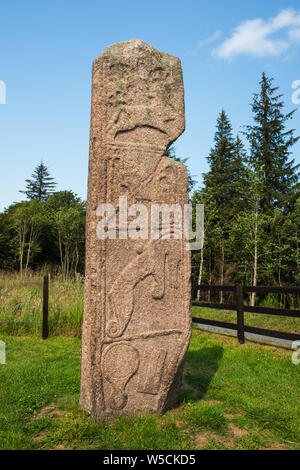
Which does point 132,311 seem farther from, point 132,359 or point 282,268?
point 282,268

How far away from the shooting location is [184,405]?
381cm

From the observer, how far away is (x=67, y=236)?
29797 mm

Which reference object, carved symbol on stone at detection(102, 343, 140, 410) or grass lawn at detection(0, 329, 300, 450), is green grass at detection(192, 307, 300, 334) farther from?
carved symbol on stone at detection(102, 343, 140, 410)

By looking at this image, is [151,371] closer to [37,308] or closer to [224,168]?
[37,308]

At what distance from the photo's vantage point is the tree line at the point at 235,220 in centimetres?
1642

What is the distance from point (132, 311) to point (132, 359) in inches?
19.8

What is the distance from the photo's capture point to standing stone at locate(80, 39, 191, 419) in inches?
135

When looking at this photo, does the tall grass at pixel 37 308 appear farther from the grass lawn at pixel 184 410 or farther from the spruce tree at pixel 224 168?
the spruce tree at pixel 224 168

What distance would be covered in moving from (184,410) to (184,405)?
147 millimetres

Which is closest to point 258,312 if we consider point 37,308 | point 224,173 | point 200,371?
point 200,371

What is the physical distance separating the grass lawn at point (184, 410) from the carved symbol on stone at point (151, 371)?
0.27 metres

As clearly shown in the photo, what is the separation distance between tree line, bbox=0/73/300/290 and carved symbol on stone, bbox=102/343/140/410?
31.5 ft

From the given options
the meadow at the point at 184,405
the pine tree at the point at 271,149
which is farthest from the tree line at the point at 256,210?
the meadow at the point at 184,405

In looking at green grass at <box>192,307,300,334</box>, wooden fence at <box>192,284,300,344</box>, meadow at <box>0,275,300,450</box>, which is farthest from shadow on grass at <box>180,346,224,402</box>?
green grass at <box>192,307,300,334</box>
